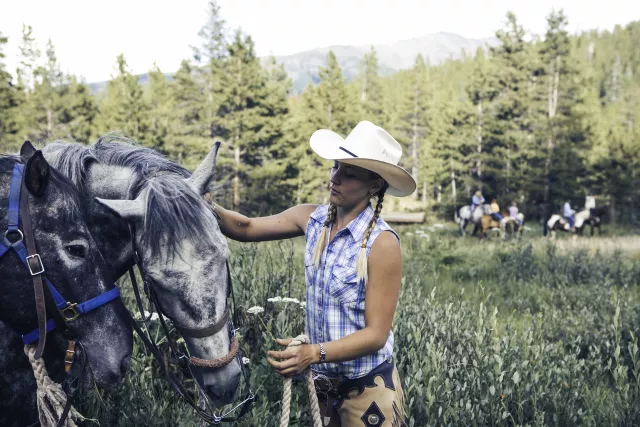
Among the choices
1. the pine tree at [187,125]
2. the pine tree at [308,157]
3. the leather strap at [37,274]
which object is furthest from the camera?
the pine tree at [308,157]

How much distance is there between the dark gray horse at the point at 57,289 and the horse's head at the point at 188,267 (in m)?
0.20

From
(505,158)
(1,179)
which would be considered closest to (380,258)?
(1,179)

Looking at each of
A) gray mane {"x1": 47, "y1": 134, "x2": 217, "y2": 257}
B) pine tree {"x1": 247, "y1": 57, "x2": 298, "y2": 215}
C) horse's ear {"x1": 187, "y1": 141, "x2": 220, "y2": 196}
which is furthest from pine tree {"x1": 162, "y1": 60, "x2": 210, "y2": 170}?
horse's ear {"x1": 187, "y1": 141, "x2": 220, "y2": 196}

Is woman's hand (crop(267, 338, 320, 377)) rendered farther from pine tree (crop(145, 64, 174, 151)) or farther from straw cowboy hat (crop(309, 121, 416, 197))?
pine tree (crop(145, 64, 174, 151))

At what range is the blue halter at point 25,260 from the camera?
2010 millimetres

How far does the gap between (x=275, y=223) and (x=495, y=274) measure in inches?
336

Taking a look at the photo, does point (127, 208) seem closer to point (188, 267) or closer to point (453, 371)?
point (188, 267)

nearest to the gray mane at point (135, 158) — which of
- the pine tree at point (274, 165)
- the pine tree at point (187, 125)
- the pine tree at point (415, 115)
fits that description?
the pine tree at point (274, 165)

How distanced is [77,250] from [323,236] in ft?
3.91

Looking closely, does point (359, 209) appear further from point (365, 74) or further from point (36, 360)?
point (365, 74)

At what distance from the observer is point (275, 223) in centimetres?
295

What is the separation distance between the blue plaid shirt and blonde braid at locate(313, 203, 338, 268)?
0.03 meters

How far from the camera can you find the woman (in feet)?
7.52

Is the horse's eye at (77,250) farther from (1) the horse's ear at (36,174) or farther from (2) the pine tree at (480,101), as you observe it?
(2) the pine tree at (480,101)
